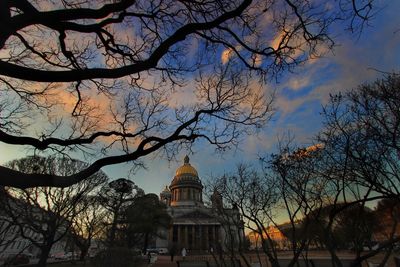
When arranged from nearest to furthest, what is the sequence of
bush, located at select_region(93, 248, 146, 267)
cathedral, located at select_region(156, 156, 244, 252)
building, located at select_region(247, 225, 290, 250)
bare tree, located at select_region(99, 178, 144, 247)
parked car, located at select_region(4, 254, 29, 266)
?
parked car, located at select_region(4, 254, 29, 266)
bush, located at select_region(93, 248, 146, 267)
building, located at select_region(247, 225, 290, 250)
bare tree, located at select_region(99, 178, 144, 247)
cathedral, located at select_region(156, 156, 244, 252)

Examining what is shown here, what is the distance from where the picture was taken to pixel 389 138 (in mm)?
11688

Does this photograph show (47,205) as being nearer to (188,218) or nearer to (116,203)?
(116,203)

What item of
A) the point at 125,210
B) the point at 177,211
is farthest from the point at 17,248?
the point at 177,211

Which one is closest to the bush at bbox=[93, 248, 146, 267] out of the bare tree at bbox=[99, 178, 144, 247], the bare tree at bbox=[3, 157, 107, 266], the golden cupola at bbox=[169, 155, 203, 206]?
the bare tree at bbox=[3, 157, 107, 266]

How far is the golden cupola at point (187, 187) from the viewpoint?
9505 cm

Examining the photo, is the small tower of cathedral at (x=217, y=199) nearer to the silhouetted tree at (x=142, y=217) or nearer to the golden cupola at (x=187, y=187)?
the silhouetted tree at (x=142, y=217)

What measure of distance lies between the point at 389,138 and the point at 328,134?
222 centimetres

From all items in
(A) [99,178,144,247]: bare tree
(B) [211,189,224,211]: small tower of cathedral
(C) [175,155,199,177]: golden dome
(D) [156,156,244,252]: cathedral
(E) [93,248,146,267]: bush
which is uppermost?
(C) [175,155,199,177]: golden dome

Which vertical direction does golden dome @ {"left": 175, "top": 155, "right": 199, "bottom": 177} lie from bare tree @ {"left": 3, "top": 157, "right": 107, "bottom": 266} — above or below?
above

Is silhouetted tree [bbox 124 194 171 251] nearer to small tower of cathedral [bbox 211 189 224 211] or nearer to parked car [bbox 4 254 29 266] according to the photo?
parked car [bbox 4 254 29 266]

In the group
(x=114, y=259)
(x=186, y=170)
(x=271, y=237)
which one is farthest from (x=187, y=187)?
(x=114, y=259)

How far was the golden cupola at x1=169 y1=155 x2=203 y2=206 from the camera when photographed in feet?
312

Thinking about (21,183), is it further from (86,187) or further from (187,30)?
(86,187)

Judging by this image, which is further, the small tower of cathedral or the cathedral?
the cathedral
